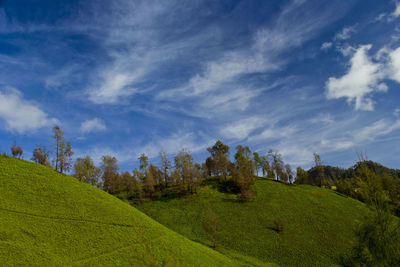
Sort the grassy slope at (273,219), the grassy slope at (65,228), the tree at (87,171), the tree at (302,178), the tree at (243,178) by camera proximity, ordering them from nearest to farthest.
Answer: the grassy slope at (65,228)
the grassy slope at (273,219)
the tree at (243,178)
the tree at (87,171)
the tree at (302,178)

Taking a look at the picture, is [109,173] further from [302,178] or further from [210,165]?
[302,178]

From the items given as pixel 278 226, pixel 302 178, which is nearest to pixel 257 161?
pixel 302 178

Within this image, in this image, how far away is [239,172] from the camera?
344 feet

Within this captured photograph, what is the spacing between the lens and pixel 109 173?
4606 inches

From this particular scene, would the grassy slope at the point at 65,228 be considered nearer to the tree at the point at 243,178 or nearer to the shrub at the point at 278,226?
the shrub at the point at 278,226

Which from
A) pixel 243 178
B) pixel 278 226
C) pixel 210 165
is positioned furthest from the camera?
pixel 210 165

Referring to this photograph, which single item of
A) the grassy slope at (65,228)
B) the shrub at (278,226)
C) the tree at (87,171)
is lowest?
the shrub at (278,226)

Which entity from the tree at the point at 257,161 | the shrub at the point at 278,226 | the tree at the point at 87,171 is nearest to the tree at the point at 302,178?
the tree at the point at 257,161

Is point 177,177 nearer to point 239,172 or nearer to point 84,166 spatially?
point 239,172

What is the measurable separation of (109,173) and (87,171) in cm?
1145

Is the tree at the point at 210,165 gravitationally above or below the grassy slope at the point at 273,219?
above

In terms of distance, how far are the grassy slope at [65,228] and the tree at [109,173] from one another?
213 feet

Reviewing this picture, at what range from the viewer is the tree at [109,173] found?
114m

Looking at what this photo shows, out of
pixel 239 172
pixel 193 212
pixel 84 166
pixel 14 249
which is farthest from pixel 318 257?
pixel 84 166
